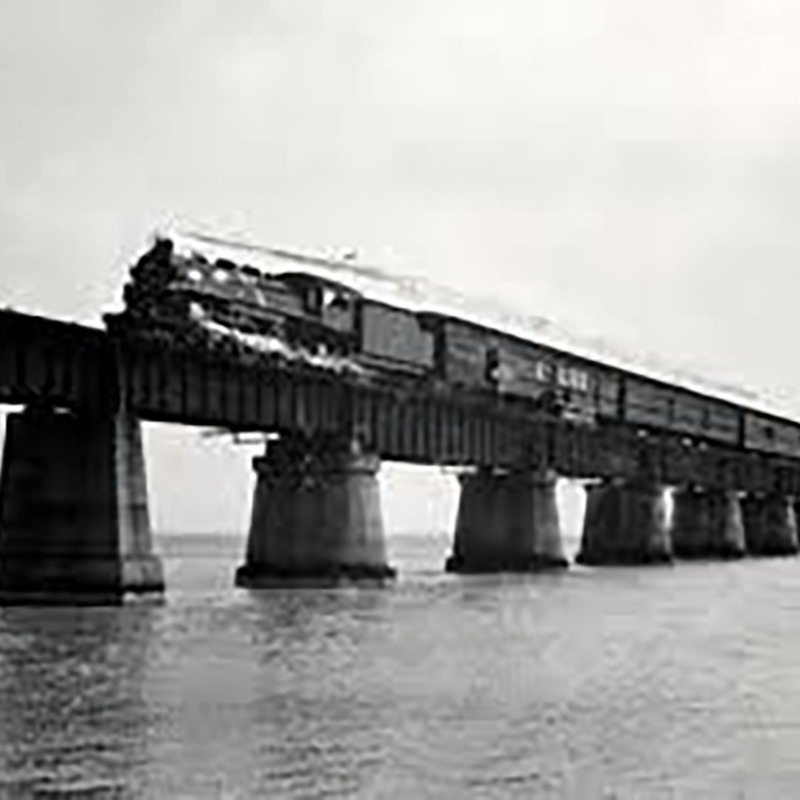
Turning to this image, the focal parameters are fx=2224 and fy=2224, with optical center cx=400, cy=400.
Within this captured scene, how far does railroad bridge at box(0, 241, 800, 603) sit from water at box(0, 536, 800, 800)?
2.93 meters

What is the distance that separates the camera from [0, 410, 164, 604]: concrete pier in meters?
83.4

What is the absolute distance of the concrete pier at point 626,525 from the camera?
160500 millimetres

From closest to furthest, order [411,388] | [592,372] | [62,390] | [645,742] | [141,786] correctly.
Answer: [141,786] → [645,742] → [62,390] → [411,388] → [592,372]

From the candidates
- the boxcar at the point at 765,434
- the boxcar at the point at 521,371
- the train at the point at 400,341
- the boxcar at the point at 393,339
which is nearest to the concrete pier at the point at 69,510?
the train at the point at 400,341

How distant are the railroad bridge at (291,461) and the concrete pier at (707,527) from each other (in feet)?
54.8

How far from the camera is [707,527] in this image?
18262 centimetres

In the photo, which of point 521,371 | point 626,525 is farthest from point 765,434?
point 521,371

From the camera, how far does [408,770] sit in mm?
39500

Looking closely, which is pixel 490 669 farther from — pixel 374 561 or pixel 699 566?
pixel 699 566

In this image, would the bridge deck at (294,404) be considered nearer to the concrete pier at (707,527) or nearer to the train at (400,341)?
the train at (400,341)

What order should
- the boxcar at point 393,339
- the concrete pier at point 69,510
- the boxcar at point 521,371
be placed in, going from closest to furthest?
the concrete pier at point 69,510 < the boxcar at point 393,339 < the boxcar at point 521,371

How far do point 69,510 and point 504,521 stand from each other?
5498cm

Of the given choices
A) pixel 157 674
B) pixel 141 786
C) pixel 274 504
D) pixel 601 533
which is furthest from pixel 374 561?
pixel 141 786

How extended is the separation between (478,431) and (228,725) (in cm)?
7968
